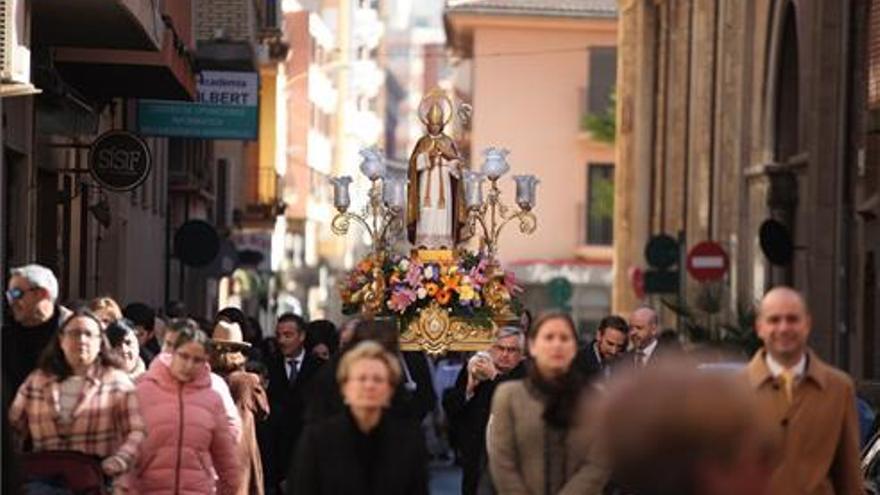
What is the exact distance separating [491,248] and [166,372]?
25.9 ft

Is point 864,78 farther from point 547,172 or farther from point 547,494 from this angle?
point 547,172

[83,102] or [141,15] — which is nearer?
[141,15]

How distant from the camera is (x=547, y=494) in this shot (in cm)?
1142

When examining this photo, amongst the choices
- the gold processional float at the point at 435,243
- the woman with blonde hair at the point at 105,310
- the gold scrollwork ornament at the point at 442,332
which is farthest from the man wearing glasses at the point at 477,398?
the gold scrollwork ornament at the point at 442,332

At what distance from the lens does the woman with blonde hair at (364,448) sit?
10484 mm

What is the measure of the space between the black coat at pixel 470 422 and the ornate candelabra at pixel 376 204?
13.2 ft

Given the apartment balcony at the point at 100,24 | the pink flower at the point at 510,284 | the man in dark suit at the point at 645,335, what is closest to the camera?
the man in dark suit at the point at 645,335

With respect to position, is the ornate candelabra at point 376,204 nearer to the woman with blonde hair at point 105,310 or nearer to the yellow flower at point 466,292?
the yellow flower at point 466,292

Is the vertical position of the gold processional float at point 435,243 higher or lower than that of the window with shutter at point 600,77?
lower

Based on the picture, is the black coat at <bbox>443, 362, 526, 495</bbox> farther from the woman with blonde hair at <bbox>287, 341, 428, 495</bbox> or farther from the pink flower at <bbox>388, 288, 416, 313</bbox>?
the woman with blonde hair at <bbox>287, 341, 428, 495</bbox>

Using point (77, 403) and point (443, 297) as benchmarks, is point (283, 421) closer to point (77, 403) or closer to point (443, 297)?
point (443, 297)

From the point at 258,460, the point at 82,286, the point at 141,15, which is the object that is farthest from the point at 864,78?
the point at 258,460

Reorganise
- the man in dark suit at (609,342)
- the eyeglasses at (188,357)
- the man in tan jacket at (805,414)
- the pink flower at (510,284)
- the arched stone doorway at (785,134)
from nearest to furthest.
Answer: the man in tan jacket at (805,414) < the eyeglasses at (188,357) < the man in dark suit at (609,342) < the pink flower at (510,284) < the arched stone doorway at (785,134)

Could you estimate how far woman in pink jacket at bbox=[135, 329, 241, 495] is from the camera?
13672 millimetres
